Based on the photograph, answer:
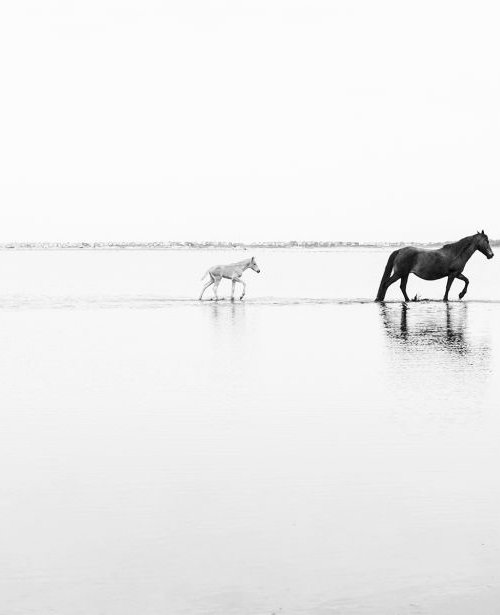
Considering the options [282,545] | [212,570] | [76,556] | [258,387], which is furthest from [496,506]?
[258,387]

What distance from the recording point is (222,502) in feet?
21.0

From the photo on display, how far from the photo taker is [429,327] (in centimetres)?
2112

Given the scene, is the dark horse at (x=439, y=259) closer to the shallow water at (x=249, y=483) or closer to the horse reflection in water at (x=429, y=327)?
the horse reflection in water at (x=429, y=327)

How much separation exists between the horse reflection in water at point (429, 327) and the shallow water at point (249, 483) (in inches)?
63.3

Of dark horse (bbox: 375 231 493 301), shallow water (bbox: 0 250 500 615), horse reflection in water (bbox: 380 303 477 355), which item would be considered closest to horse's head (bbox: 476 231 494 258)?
dark horse (bbox: 375 231 493 301)

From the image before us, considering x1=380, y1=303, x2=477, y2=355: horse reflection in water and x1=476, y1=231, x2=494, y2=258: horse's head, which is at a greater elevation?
x1=476, y1=231, x2=494, y2=258: horse's head

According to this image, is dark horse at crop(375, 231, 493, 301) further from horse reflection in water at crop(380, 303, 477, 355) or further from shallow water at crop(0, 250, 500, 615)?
shallow water at crop(0, 250, 500, 615)

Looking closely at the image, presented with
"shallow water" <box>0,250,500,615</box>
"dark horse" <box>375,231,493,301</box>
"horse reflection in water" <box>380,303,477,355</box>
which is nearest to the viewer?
"shallow water" <box>0,250,500,615</box>

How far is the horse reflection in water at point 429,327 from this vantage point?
1716cm

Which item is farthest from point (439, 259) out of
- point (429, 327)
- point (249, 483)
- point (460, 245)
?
point (249, 483)

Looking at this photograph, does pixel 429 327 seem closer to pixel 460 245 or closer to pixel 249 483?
pixel 460 245

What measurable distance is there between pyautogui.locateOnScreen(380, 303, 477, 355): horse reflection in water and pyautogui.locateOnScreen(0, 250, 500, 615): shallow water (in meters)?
1.61

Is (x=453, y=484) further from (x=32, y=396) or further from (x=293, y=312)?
(x=293, y=312)

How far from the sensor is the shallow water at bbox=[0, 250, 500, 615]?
4895mm
